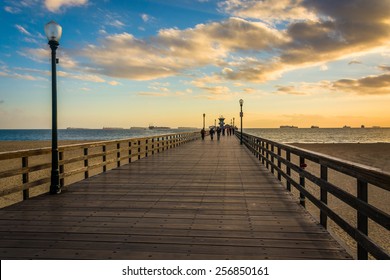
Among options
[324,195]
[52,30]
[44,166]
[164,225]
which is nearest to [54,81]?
[52,30]

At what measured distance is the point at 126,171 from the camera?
40.2ft

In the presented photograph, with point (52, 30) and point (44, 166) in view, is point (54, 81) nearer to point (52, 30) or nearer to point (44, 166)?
point (52, 30)

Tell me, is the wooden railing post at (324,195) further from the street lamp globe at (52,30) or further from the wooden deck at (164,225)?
the street lamp globe at (52,30)

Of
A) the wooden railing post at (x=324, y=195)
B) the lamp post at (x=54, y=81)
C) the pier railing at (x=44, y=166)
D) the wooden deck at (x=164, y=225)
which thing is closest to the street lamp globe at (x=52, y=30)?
the lamp post at (x=54, y=81)

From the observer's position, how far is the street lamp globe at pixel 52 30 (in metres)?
8.10

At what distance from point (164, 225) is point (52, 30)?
569 cm

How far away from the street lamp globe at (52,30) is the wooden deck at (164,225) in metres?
3.88

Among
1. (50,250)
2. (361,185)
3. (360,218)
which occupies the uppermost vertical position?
(361,185)

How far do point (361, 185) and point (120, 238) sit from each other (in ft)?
11.0

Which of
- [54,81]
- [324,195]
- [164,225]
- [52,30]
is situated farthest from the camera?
[54,81]

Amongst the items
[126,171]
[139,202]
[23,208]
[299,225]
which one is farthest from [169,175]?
[299,225]

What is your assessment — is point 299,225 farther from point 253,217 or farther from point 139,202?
point 139,202

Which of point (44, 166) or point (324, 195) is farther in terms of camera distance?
point (44, 166)

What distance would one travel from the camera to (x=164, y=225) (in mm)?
5574
